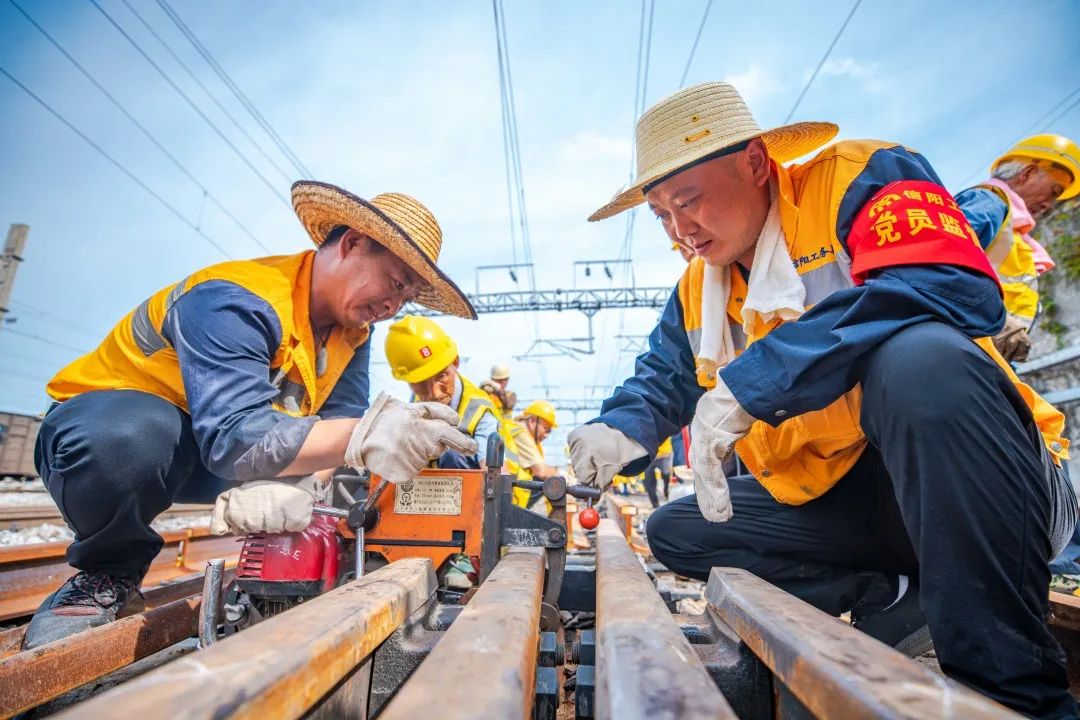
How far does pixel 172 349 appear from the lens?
2.08 m

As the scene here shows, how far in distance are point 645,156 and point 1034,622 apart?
1.64 metres

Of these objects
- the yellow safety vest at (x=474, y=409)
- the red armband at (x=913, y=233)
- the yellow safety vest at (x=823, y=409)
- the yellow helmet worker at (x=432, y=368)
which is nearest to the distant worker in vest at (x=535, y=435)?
the yellow safety vest at (x=474, y=409)

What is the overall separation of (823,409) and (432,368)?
10.9 ft

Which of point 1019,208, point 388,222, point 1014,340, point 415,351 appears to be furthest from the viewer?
point 415,351

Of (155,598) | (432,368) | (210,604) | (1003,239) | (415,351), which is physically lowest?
(155,598)

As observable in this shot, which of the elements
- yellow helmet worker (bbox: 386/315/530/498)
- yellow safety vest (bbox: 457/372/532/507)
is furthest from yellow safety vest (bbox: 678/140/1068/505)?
yellow helmet worker (bbox: 386/315/530/498)

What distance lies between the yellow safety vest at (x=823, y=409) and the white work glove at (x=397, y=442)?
962 millimetres

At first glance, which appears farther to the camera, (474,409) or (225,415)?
(474,409)

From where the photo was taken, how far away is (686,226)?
199 centimetres

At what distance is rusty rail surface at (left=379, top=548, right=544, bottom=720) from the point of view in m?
0.60

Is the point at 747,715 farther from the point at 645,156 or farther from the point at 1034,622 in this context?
the point at 645,156

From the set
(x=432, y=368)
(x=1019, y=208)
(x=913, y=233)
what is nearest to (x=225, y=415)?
(x=913, y=233)

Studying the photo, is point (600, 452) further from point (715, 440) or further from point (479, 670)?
point (479, 670)

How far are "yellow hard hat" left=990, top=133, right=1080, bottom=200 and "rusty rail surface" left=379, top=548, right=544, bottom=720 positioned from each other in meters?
4.03
